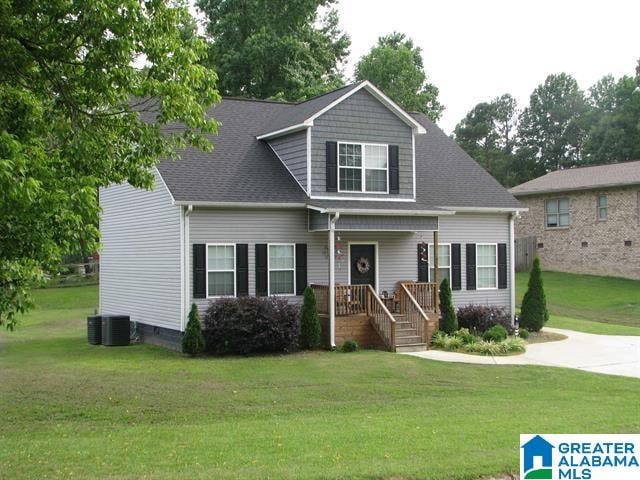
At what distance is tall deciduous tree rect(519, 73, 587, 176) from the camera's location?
73438mm

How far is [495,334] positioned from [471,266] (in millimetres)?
3763

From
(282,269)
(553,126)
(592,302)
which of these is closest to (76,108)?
(282,269)

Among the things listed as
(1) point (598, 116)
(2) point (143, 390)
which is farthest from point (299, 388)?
(1) point (598, 116)

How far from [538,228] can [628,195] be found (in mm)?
6000

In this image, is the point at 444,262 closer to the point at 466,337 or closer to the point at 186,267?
the point at 466,337

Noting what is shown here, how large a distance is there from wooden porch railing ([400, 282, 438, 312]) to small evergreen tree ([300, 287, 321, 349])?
308 cm

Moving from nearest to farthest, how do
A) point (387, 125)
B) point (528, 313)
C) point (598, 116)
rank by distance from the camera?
point (387, 125) < point (528, 313) < point (598, 116)

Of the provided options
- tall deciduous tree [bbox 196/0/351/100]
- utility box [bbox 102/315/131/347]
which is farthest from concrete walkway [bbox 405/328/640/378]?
tall deciduous tree [bbox 196/0/351/100]

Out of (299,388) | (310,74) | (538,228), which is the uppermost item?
(310,74)

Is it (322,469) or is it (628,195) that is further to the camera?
(628,195)

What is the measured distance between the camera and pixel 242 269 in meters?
20.5

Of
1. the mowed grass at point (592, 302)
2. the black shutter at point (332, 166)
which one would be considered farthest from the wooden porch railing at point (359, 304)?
the mowed grass at point (592, 302)

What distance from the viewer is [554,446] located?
Answer: 8.64 m

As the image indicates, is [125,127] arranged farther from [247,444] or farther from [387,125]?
[387,125]
